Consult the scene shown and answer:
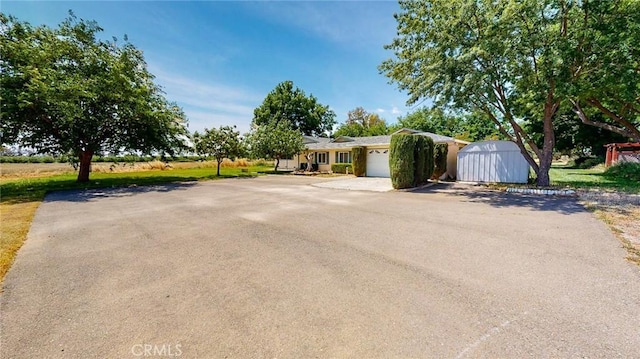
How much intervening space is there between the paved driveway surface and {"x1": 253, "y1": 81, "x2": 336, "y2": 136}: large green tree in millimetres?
34682

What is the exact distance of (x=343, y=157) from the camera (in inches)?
962

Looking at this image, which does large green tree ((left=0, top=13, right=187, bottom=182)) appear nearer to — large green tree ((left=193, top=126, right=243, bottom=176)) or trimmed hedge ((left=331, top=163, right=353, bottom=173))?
large green tree ((left=193, top=126, right=243, bottom=176))

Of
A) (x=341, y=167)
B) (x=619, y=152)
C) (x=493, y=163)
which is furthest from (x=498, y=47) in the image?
(x=619, y=152)

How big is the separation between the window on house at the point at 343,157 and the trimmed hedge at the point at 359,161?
11.5 ft

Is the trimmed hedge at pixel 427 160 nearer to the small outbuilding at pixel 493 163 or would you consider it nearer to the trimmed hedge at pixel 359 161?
the small outbuilding at pixel 493 163

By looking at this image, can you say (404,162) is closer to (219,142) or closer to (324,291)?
(324,291)

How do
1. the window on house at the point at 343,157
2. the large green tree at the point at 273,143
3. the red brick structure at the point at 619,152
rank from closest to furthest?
1. the red brick structure at the point at 619,152
2. the large green tree at the point at 273,143
3. the window on house at the point at 343,157

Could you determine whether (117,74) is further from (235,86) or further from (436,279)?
(436,279)

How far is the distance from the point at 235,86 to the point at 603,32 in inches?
803

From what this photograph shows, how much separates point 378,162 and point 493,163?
25.3ft

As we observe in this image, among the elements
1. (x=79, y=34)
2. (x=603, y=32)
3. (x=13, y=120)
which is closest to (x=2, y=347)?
(x=603, y=32)

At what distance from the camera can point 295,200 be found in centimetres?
1002

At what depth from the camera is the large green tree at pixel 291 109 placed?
130 ft

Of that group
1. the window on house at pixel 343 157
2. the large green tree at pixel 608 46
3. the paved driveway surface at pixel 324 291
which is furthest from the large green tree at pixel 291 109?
the paved driveway surface at pixel 324 291
